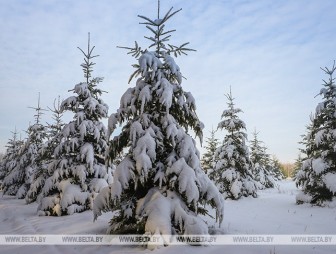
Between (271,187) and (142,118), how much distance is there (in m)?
32.4

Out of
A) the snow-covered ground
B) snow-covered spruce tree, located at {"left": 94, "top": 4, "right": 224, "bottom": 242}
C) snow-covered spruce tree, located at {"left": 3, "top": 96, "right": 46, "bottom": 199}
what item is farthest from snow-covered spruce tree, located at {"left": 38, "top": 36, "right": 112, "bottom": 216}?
snow-covered spruce tree, located at {"left": 3, "top": 96, "right": 46, "bottom": 199}

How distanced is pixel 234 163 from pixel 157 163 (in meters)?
12.8

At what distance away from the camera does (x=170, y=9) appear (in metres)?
7.80

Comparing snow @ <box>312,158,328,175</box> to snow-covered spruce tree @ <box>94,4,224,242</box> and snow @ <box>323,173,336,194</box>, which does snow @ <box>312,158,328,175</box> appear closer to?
snow @ <box>323,173,336,194</box>

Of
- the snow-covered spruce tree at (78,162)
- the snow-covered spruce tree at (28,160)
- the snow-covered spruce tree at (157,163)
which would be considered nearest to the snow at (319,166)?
the snow-covered spruce tree at (157,163)

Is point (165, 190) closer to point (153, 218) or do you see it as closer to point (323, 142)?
point (153, 218)

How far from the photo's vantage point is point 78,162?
1223 cm

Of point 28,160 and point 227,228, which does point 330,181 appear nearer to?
point 227,228

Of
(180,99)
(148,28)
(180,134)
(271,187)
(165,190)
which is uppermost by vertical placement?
(148,28)

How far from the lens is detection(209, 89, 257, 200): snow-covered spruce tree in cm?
1823

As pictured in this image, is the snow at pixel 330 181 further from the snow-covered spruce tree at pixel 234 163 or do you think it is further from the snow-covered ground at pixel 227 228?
the snow-covered spruce tree at pixel 234 163

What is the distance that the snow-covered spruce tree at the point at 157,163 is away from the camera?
597cm

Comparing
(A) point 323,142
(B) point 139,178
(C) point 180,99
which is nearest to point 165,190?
(B) point 139,178

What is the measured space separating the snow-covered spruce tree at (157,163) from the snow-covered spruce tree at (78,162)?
4.68 meters
